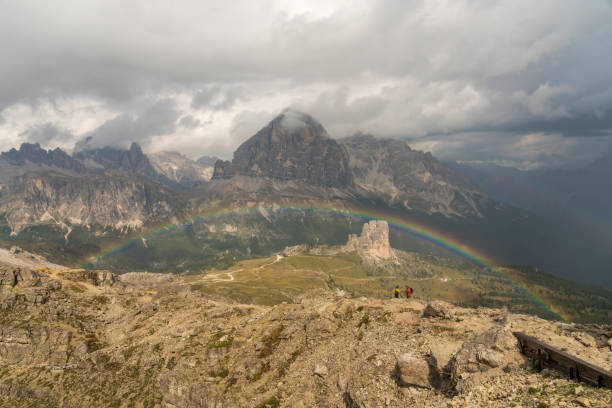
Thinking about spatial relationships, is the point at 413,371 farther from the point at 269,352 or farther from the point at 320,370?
the point at 269,352

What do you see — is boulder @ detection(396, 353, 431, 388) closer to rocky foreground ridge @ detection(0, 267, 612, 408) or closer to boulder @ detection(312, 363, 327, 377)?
rocky foreground ridge @ detection(0, 267, 612, 408)

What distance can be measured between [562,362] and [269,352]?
3907cm

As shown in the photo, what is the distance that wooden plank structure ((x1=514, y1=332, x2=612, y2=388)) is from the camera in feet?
70.0

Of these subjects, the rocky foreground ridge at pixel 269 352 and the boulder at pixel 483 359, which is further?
the rocky foreground ridge at pixel 269 352

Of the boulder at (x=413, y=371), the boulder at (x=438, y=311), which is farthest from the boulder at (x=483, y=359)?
the boulder at (x=438, y=311)

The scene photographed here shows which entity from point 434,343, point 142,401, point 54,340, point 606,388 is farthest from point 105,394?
point 606,388

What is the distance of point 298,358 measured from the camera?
47.0 meters

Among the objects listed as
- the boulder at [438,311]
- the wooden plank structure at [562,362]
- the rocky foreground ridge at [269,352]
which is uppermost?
the wooden plank structure at [562,362]

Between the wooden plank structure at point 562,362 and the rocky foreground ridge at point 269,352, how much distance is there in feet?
2.81

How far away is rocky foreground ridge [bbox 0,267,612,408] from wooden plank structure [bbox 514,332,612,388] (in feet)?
2.81

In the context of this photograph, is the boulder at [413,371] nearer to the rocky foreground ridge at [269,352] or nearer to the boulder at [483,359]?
the rocky foreground ridge at [269,352]

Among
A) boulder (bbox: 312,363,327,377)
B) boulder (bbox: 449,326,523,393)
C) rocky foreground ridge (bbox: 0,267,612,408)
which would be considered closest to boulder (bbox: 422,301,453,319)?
rocky foreground ridge (bbox: 0,267,612,408)

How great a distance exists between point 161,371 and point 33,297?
45143 mm

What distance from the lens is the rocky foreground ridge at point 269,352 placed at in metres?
27.7
